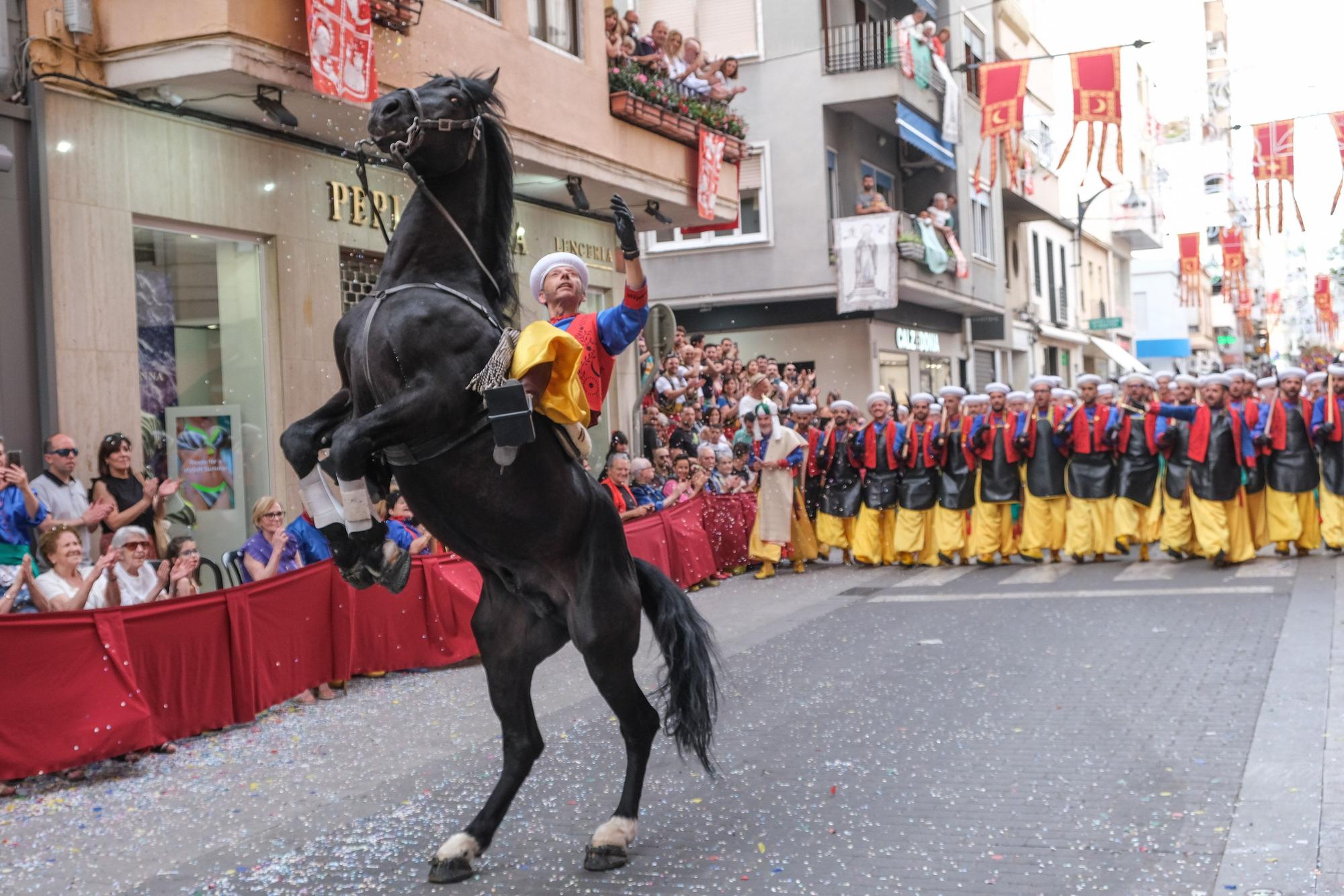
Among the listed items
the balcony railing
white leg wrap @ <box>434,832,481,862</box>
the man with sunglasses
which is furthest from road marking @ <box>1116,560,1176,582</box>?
the balcony railing

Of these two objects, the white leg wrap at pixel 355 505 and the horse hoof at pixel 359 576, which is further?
the horse hoof at pixel 359 576

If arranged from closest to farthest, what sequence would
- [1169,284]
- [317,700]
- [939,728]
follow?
[939,728], [317,700], [1169,284]

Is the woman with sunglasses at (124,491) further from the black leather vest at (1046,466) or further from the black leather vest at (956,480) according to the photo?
the black leather vest at (1046,466)

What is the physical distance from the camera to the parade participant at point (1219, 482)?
43.0 feet

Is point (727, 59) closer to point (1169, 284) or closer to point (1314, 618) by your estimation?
point (1314, 618)

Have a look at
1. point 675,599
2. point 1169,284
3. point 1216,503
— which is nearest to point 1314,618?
point 1216,503

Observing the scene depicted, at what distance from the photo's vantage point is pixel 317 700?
822 cm

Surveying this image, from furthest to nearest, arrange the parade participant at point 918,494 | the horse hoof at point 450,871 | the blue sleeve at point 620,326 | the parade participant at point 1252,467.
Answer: the parade participant at point 918,494
the parade participant at point 1252,467
the blue sleeve at point 620,326
the horse hoof at point 450,871

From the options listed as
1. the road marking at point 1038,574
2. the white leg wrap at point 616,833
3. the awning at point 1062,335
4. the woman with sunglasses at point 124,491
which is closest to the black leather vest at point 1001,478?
the road marking at point 1038,574

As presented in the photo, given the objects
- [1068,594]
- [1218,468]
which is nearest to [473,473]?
[1068,594]

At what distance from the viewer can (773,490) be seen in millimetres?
14242

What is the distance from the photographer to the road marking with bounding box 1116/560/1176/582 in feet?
40.9

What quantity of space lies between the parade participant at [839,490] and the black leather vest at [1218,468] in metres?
3.57

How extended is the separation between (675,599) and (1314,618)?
625cm
